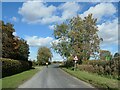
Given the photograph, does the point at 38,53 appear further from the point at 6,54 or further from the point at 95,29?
the point at 6,54

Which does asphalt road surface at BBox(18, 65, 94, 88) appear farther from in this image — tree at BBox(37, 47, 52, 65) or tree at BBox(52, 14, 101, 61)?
tree at BBox(37, 47, 52, 65)

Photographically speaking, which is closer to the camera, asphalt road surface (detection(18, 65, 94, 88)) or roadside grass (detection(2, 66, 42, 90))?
roadside grass (detection(2, 66, 42, 90))

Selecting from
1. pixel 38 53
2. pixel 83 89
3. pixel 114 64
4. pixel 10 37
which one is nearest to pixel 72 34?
pixel 10 37

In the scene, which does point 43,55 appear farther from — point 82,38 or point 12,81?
point 12,81

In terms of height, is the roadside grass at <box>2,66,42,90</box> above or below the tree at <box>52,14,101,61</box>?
below

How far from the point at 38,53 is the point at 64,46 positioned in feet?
240

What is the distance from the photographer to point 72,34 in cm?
7025

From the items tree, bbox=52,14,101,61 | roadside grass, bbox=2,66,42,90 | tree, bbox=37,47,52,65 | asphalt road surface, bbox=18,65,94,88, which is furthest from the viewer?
tree, bbox=37,47,52,65

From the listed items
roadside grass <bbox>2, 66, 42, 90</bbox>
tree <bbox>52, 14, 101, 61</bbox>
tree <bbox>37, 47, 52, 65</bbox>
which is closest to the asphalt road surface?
roadside grass <bbox>2, 66, 42, 90</bbox>

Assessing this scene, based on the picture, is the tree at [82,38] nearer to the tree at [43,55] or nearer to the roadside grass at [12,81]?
the roadside grass at [12,81]

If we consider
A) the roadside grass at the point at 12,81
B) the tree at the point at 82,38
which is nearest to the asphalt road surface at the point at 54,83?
the roadside grass at the point at 12,81

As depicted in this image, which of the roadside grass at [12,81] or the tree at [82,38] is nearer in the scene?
the roadside grass at [12,81]

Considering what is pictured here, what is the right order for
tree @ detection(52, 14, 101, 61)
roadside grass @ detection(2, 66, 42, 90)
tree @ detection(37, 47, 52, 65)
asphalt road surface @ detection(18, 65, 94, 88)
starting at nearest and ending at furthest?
1. roadside grass @ detection(2, 66, 42, 90)
2. asphalt road surface @ detection(18, 65, 94, 88)
3. tree @ detection(52, 14, 101, 61)
4. tree @ detection(37, 47, 52, 65)

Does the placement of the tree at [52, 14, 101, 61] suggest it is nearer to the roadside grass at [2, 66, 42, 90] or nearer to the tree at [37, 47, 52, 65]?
the roadside grass at [2, 66, 42, 90]
